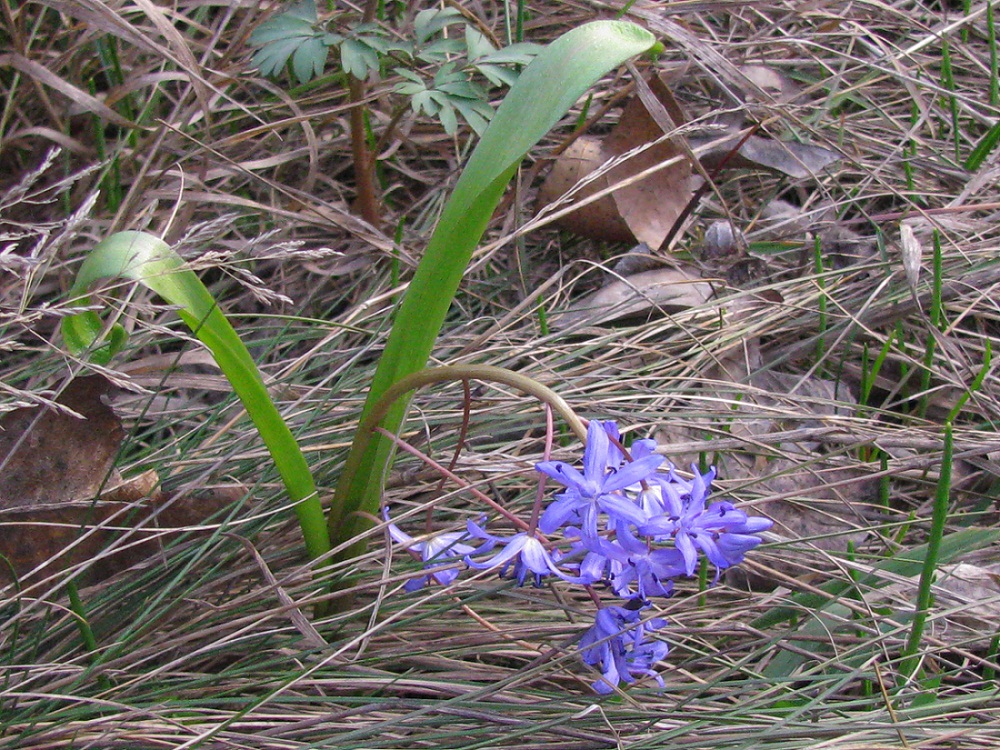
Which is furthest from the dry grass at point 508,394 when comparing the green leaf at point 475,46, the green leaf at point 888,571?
the green leaf at point 475,46

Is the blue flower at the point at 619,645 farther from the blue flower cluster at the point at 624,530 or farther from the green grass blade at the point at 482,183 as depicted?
the green grass blade at the point at 482,183

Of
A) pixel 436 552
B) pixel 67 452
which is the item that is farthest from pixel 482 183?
pixel 67 452

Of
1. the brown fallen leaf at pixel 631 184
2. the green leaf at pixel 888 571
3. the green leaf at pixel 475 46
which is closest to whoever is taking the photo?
the green leaf at pixel 888 571

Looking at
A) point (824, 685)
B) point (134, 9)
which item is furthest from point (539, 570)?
point (134, 9)

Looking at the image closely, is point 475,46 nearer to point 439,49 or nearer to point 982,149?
point 439,49

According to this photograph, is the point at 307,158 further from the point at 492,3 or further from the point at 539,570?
the point at 539,570

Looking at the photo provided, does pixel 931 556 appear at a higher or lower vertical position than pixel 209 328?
lower
